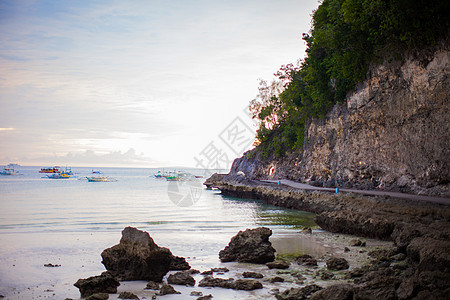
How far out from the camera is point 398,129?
22672 millimetres

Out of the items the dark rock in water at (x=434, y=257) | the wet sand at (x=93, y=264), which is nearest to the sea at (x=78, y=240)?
the wet sand at (x=93, y=264)

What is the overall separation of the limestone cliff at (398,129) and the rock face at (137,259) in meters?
14.3

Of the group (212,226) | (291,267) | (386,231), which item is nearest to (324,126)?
(212,226)

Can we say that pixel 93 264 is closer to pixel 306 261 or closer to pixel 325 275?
pixel 306 261

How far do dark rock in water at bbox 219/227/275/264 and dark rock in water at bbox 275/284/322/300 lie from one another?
3.18m

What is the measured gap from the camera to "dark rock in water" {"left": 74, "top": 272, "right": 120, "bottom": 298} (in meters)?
7.94

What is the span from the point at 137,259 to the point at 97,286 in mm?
1313

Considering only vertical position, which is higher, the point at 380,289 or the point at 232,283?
the point at 380,289

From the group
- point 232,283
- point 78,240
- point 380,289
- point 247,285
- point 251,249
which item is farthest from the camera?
point 78,240

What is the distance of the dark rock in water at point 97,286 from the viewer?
7.94 metres

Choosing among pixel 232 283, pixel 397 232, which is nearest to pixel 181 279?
pixel 232 283

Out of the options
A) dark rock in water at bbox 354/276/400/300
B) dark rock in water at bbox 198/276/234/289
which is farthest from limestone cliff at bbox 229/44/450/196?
dark rock in water at bbox 198/276/234/289

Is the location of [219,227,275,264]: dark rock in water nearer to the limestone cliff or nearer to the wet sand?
the wet sand

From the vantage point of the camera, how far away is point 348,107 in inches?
1174
